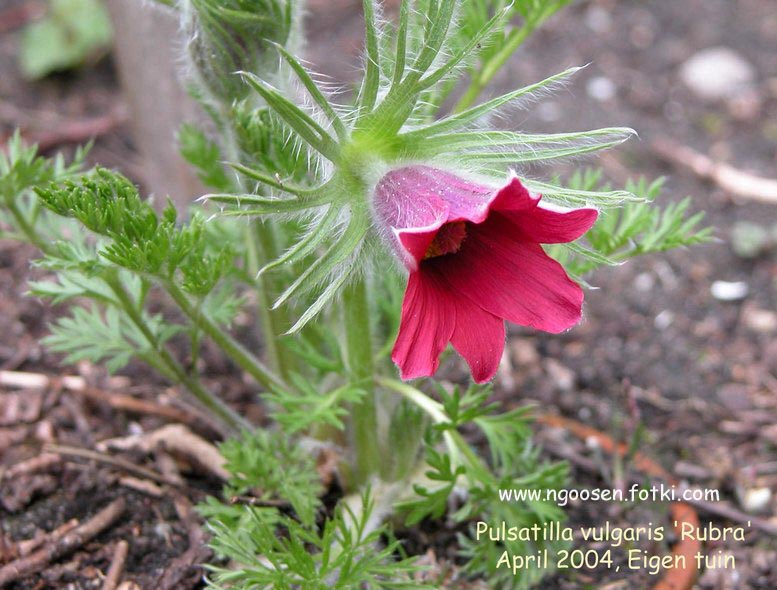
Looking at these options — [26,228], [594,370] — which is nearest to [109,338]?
[26,228]

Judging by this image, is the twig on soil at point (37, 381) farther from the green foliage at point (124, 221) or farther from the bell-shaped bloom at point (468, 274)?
the bell-shaped bloom at point (468, 274)

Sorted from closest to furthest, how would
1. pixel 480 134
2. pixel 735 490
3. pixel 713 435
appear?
pixel 480 134 → pixel 735 490 → pixel 713 435

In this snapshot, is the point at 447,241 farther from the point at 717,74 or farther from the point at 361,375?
the point at 717,74

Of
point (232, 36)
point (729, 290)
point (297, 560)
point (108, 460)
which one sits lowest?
Result: point (297, 560)

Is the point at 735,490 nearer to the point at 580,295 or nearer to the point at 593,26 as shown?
the point at 580,295

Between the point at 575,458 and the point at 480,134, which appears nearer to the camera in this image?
the point at 480,134

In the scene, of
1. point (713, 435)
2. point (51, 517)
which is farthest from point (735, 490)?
point (51, 517)

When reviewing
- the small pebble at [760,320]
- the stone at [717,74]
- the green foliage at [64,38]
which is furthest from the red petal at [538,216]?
the green foliage at [64,38]
